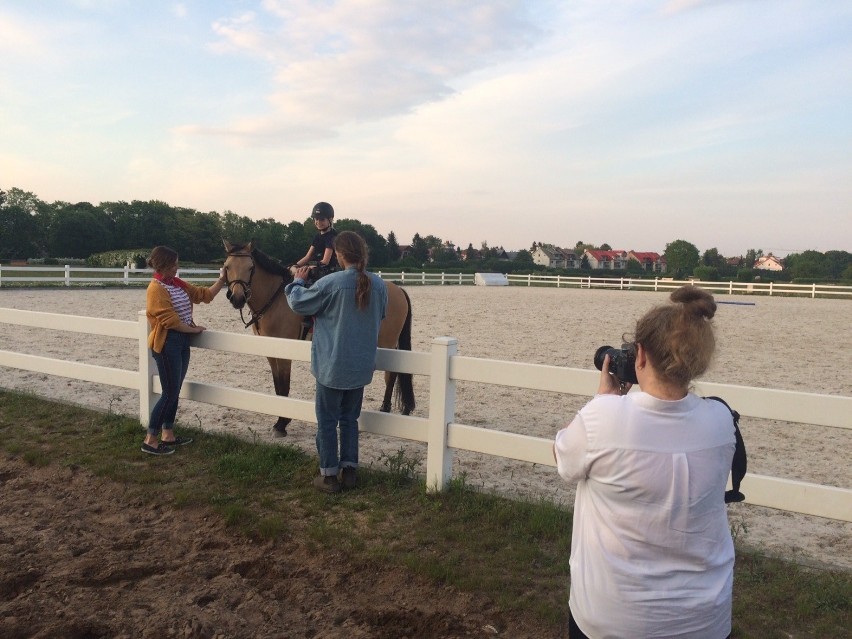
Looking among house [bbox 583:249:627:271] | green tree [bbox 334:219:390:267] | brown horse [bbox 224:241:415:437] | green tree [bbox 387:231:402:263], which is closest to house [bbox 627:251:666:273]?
house [bbox 583:249:627:271]

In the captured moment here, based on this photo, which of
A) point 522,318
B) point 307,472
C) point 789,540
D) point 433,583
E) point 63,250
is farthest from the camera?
point 63,250

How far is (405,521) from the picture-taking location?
4094mm

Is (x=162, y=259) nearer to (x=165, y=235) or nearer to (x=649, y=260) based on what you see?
(x=165, y=235)

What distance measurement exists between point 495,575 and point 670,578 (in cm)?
187

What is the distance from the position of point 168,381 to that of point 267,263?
1726 mm

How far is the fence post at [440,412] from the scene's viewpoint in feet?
14.4

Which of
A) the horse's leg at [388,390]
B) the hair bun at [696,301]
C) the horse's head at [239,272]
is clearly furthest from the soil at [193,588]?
the horse's leg at [388,390]

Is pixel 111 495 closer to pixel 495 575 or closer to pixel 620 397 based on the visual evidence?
pixel 495 575

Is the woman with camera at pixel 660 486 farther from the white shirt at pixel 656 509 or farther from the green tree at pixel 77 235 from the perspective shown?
the green tree at pixel 77 235

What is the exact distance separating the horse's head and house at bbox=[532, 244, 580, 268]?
4998 inches

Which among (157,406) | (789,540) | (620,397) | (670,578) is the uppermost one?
(620,397)

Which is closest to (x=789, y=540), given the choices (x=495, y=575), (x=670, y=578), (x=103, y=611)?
(x=495, y=575)

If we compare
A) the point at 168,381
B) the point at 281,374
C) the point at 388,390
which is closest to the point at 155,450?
the point at 168,381

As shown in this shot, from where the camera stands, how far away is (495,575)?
11.2 ft
